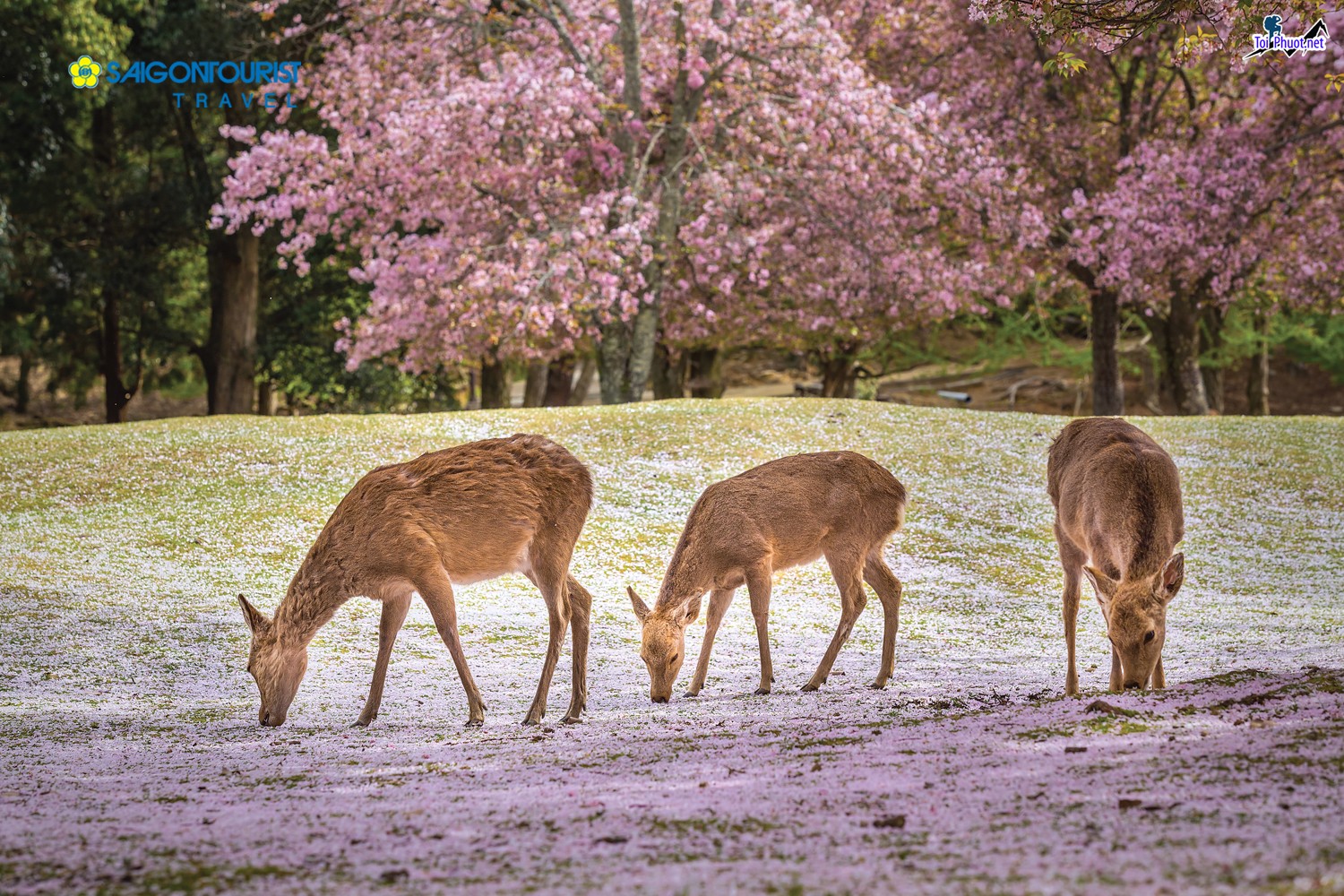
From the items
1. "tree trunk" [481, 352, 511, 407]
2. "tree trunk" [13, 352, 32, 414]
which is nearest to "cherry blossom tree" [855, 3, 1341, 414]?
"tree trunk" [481, 352, 511, 407]

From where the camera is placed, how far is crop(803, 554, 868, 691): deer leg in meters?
9.35

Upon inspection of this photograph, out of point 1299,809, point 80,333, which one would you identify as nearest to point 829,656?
point 1299,809

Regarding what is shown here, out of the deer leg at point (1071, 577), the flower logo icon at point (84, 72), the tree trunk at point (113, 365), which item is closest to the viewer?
the deer leg at point (1071, 577)

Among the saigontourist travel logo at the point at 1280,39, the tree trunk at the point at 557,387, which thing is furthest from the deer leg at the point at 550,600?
the tree trunk at the point at 557,387

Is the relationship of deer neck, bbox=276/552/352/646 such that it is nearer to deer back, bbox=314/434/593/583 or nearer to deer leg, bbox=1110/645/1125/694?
deer back, bbox=314/434/593/583

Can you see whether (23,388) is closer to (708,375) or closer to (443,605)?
(708,375)

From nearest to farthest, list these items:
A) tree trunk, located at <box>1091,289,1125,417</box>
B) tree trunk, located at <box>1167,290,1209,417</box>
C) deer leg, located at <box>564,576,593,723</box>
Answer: deer leg, located at <box>564,576,593,723</box>, tree trunk, located at <box>1167,290,1209,417</box>, tree trunk, located at <box>1091,289,1125,417</box>

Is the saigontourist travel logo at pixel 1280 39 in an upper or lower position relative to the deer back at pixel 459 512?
upper

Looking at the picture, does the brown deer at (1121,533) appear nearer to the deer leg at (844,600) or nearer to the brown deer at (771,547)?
the brown deer at (771,547)

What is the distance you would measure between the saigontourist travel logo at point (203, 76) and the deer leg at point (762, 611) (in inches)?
844

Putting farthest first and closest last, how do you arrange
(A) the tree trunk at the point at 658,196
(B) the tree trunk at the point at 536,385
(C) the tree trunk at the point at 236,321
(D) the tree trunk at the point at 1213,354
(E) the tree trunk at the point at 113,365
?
(B) the tree trunk at the point at 536,385, (E) the tree trunk at the point at 113,365, (D) the tree trunk at the point at 1213,354, (C) the tree trunk at the point at 236,321, (A) the tree trunk at the point at 658,196

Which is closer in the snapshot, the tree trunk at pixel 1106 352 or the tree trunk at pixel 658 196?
the tree trunk at pixel 658 196

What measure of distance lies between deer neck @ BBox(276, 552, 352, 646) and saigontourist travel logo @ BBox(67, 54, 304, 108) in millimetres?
21167

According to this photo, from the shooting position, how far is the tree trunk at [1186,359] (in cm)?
2822
